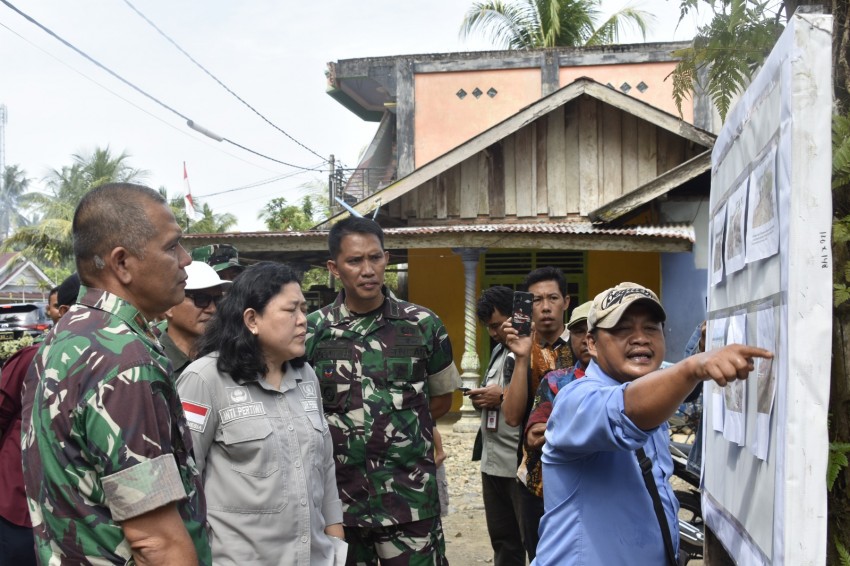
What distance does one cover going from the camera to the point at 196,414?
9.68ft

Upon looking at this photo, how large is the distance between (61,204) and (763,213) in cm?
4125

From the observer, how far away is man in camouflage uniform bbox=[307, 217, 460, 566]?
3.69 metres

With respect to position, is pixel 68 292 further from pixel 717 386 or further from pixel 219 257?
pixel 717 386

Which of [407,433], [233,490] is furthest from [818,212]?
[407,433]

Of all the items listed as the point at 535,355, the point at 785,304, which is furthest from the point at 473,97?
the point at 785,304

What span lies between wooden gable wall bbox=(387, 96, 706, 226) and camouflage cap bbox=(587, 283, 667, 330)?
37.9 ft

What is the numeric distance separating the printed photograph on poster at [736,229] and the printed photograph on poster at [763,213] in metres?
0.08

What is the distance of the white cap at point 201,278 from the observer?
148 inches

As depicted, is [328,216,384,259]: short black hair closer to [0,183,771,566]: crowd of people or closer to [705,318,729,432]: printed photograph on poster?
[0,183,771,566]: crowd of people

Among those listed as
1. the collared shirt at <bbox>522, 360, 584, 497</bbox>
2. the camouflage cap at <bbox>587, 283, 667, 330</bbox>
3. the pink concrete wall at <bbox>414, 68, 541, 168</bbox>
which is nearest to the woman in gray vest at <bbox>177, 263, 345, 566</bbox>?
the collared shirt at <bbox>522, 360, 584, 497</bbox>

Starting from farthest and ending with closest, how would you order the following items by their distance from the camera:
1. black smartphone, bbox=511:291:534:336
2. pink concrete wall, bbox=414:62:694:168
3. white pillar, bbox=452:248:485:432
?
pink concrete wall, bbox=414:62:694:168 → white pillar, bbox=452:248:485:432 → black smartphone, bbox=511:291:534:336

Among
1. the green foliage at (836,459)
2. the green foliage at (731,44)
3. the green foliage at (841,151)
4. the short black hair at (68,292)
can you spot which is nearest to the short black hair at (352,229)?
the short black hair at (68,292)

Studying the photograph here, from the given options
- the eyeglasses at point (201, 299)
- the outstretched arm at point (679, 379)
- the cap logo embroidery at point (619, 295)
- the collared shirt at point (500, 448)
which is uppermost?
the cap logo embroidery at point (619, 295)

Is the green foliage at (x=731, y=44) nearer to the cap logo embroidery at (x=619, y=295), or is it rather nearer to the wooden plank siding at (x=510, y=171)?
the cap logo embroidery at (x=619, y=295)
